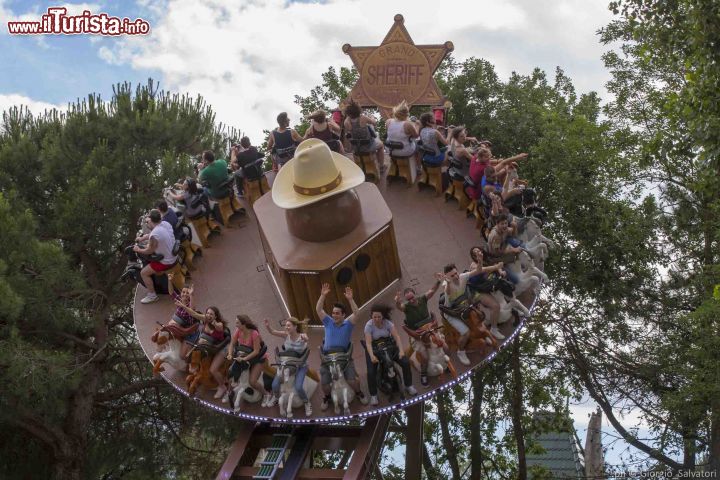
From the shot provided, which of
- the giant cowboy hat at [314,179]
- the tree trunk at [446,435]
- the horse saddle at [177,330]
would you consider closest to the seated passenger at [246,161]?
the giant cowboy hat at [314,179]

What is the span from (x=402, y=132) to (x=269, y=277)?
3.04 meters

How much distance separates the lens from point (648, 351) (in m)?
14.3

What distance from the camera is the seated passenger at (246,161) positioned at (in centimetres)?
1174

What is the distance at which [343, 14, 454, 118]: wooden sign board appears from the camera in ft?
44.9

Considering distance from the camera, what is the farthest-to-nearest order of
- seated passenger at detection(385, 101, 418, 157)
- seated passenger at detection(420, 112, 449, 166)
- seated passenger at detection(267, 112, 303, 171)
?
seated passenger at detection(267, 112, 303, 171), seated passenger at detection(385, 101, 418, 157), seated passenger at detection(420, 112, 449, 166)

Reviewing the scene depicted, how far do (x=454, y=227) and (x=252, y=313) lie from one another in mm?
3113

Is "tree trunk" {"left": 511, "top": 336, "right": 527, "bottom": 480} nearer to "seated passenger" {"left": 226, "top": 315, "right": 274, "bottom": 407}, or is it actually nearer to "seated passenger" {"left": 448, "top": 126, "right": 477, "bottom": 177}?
"seated passenger" {"left": 448, "top": 126, "right": 477, "bottom": 177}

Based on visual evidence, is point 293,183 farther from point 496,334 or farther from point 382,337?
point 496,334

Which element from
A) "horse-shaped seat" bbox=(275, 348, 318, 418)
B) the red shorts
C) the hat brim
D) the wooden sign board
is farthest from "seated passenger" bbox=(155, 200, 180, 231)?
the wooden sign board

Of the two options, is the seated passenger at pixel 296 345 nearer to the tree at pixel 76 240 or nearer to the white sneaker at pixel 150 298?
the white sneaker at pixel 150 298

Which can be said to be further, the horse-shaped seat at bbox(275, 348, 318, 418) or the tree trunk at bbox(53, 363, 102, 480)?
the tree trunk at bbox(53, 363, 102, 480)

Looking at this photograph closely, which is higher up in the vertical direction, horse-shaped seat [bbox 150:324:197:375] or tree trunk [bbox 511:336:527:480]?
tree trunk [bbox 511:336:527:480]

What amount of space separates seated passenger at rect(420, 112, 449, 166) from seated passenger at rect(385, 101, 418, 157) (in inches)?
7.8

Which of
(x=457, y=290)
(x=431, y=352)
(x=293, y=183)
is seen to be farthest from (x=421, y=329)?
(x=293, y=183)
